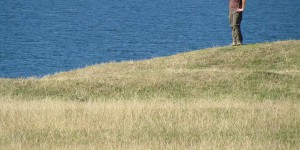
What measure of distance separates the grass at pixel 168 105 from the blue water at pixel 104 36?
4289cm

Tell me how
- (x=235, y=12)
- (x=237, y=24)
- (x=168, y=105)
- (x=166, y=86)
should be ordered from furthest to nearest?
(x=237, y=24), (x=235, y=12), (x=166, y=86), (x=168, y=105)

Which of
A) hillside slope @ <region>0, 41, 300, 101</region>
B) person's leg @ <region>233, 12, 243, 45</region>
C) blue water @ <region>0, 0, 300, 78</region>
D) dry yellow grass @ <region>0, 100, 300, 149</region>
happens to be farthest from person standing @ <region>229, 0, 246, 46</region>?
blue water @ <region>0, 0, 300, 78</region>

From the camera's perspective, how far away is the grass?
54.4 feet

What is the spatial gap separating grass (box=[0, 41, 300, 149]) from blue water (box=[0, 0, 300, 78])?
141 ft

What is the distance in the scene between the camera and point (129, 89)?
27234 millimetres

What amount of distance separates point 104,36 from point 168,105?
347ft

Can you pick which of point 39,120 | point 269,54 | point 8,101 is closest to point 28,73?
point 269,54

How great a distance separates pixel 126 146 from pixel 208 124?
368 cm

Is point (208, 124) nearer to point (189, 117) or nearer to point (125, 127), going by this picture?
point (189, 117)

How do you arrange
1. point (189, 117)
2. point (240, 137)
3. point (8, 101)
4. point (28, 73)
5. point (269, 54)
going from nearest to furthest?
point (240, 137)
point (189, 117)
point (8, 101)
point (269, 54)
point (28, 73)

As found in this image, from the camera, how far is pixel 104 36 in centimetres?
12681

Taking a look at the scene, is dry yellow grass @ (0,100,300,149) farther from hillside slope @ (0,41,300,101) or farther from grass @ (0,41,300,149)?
hillside slope @ (0,41,300,101)

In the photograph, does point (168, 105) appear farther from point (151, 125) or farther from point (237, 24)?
point (237, 24)

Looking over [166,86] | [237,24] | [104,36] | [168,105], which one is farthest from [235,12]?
[104,36]
